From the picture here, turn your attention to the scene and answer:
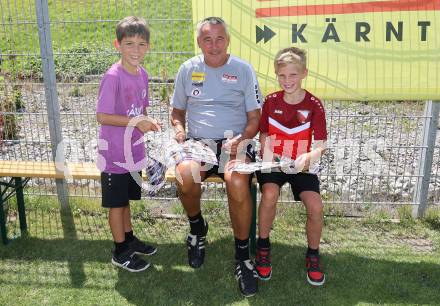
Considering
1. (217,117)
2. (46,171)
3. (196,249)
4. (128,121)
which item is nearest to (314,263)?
(196,249)

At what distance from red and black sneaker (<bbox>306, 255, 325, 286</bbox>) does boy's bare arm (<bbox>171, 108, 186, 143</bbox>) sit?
47.9 inches

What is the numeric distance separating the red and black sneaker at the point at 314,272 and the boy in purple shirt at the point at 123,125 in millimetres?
1139

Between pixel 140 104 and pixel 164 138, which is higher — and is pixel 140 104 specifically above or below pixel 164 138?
above

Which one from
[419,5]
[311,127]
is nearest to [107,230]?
[311,127]

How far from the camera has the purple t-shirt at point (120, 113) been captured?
11.0 feet

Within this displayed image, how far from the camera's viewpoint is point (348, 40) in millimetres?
3959

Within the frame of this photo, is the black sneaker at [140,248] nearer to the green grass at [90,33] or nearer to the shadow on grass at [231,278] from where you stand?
the shadow on grass at [231,278]

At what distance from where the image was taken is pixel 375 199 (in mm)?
4773

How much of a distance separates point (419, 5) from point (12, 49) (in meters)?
3.25

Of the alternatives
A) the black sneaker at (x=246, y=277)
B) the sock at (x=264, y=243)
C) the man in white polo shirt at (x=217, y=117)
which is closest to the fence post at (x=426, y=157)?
the man in white polo shirt at (x=217, y=117)

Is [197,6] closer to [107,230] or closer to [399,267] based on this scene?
[107,230]

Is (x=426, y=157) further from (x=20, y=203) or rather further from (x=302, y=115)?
(x=20, y=203)

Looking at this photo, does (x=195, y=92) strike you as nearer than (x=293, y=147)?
No

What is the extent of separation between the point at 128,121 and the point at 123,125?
43mm
